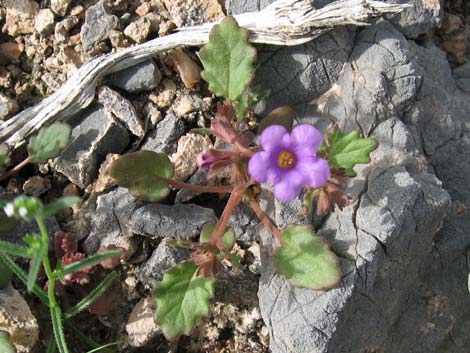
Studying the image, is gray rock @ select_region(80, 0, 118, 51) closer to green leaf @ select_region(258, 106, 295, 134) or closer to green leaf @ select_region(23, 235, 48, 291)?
green leaf @ select_region(258, 106, 295, 134)

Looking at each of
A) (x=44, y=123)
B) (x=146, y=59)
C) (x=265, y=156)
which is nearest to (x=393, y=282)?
(x=265, y=156)

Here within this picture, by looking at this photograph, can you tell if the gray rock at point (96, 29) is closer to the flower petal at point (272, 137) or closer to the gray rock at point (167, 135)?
the gray rock at point (167, 135)

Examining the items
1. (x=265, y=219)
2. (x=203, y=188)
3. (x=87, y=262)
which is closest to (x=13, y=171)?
(x=87, y=262)

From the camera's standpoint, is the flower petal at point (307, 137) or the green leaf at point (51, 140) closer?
the flower petal at point (307, 137)

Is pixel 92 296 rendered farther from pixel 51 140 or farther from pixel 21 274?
pixel 51 140

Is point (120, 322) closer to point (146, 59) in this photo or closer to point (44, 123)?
point (44, 123)

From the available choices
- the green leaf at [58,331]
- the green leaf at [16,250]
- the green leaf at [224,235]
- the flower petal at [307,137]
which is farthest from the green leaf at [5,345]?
the flower petal at [307,137]

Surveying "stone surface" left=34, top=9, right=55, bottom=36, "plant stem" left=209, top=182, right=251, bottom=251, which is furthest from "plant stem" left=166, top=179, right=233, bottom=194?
"stone surface" left=34, top=9, right=55, bottom=36
